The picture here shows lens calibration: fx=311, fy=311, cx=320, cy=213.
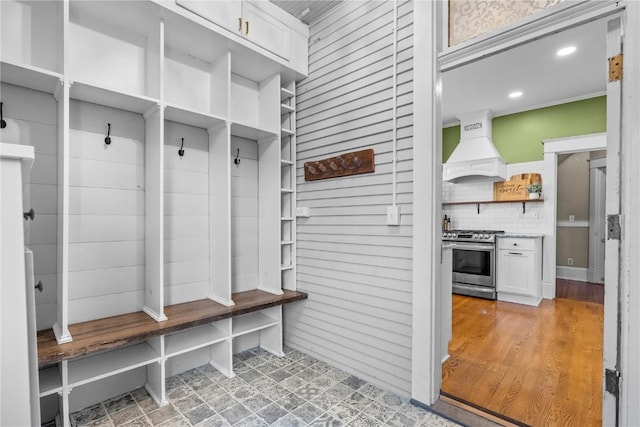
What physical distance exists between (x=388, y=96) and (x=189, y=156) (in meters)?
1.61

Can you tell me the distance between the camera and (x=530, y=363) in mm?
2607

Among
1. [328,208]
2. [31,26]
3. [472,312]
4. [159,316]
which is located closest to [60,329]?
[159,316]

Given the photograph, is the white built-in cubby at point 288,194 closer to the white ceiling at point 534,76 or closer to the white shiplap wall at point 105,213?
the white shiplap wall at point 105,213

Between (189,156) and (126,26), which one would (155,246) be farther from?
Result: (126,26)

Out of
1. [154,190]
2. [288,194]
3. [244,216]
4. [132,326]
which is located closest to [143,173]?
[154,190]

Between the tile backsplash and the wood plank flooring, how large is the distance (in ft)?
4.44

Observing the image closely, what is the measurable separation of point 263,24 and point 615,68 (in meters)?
2.26

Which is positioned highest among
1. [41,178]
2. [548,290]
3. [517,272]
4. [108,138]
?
[108,138]

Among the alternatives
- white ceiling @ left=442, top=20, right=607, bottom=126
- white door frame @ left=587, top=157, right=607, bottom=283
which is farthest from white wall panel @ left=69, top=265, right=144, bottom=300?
white door frame @ left=587, top=157, right=607, bottom=283

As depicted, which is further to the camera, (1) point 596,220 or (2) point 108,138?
(1) point 596,220

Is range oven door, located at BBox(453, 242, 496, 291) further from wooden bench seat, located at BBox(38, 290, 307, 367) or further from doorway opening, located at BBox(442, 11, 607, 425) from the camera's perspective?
wooden bench seat, located at BBox(38, 290, 307, 367)

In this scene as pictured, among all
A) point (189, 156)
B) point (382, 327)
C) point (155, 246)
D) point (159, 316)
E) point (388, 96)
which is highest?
point (388, 96)

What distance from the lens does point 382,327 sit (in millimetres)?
2271

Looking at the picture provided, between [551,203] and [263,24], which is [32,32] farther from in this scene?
[551,203]
